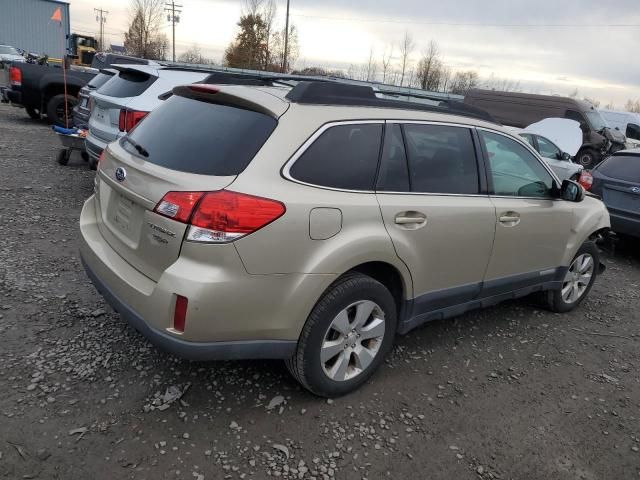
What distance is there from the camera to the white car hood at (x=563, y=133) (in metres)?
12.0

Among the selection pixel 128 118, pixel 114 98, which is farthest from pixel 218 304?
pixel 114 98

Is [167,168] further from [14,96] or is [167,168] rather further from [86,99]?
[14,96]

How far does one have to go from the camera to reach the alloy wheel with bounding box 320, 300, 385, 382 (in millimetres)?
Answer: 2900

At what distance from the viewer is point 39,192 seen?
674cm

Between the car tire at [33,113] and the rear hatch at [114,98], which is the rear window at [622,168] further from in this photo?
the car tire at [33,113]

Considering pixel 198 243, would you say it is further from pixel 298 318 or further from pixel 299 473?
pixel 299 473

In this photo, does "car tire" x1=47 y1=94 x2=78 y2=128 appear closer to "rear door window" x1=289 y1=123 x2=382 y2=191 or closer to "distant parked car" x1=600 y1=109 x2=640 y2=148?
"rear door window" x1=289 y1=123 x2=382 y2=191

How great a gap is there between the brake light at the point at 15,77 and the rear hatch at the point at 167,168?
1072cm

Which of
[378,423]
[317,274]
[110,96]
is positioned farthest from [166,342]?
[110,96]

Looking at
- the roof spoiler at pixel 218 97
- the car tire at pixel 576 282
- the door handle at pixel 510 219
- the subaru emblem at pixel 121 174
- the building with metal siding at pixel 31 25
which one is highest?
the building with metal siding at pixel 31 25

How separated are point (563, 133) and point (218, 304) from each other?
477 inches

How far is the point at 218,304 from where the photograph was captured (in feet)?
7.92

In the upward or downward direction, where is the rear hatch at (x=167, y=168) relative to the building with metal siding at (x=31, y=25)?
downward

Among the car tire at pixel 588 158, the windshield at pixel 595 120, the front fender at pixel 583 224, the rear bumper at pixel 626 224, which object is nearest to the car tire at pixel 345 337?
the front fender at pixel 583 224
